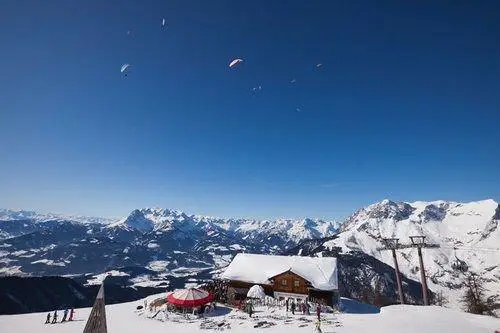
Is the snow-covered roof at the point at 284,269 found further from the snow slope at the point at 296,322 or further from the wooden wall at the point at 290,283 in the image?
the snow slope at the point at 296,322

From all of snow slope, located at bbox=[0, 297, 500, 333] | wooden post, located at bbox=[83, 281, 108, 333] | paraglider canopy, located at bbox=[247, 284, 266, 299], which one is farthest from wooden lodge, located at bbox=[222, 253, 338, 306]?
wooden post, located at bbox=[83, 281, 108, 333]

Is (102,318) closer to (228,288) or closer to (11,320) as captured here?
(11,320)

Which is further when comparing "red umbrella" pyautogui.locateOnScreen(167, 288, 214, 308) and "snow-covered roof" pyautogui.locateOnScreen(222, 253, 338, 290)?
"snow-covered roof" pyautogui.locateOnScreen(222, 253, 338, 290)

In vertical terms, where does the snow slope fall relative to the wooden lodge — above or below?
below

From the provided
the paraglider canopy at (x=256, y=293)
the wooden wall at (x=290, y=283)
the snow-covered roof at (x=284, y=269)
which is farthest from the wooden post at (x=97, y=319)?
the wooden wall at (x=290, y=283)

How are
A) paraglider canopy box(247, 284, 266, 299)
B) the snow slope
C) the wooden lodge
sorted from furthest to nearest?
the wooden lodge → paraglider canopy box(247, 284, 266, 299) → the snow slope

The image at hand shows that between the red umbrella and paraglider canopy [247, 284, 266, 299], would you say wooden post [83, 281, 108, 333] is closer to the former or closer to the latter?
the red umbrella

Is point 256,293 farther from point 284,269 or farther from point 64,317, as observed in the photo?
point 64,317
